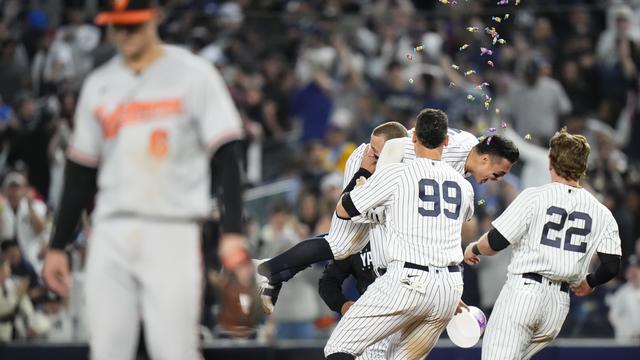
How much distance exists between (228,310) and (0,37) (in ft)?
26.4

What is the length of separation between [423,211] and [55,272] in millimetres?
2755

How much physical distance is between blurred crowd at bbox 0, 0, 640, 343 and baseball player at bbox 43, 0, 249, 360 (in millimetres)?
6147

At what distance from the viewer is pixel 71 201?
20.5ft

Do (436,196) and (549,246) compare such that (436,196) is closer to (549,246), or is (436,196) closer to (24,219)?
(549,246)

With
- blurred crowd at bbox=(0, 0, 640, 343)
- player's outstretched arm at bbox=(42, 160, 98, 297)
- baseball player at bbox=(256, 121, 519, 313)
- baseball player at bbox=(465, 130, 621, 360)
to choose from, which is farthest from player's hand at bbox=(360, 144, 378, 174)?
blurred crowd at bbox=(0, 0, 640, 343)

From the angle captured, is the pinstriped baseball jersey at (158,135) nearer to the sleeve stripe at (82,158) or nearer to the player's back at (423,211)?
the sleeve stripe at (82,158)

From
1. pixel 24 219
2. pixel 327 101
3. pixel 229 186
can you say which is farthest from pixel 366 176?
pixel 327 101

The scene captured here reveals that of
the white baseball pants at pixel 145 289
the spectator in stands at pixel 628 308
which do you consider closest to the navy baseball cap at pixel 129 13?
the white baseball pants at pixel 145 289

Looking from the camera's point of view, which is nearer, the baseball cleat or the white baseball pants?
the white baseball pants

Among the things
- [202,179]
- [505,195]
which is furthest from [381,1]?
[202,179]

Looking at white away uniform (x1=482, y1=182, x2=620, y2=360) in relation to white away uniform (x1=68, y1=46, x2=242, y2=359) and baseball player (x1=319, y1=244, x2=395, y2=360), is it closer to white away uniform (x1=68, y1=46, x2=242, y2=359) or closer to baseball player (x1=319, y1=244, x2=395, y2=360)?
baseball player (x1=319, y1=244, x2=395, y2=360)

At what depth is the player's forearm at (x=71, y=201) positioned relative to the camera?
6.23 metres

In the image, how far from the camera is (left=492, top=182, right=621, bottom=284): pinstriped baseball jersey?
8.39m

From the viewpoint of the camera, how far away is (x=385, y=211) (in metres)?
8.38
